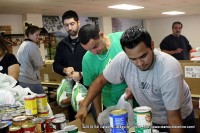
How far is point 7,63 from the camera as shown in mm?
1975

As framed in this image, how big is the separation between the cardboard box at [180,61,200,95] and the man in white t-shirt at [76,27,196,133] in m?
1.37

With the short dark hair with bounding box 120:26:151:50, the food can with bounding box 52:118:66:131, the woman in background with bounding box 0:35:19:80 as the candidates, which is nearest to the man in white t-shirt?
the short dark hair with bounding box 120:26:151:50

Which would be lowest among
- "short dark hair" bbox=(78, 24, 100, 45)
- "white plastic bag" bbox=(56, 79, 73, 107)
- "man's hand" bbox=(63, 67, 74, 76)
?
"white plastic bag" bbox=(56, 79, 73, 107)

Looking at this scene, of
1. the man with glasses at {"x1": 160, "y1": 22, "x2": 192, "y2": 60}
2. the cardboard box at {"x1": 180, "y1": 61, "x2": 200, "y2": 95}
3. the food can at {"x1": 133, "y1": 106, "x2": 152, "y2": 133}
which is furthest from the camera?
the man with glasses at {"x1": 160, "y1": 22, "x2": 192, "y2": 60}

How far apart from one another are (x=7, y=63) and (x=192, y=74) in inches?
84.3

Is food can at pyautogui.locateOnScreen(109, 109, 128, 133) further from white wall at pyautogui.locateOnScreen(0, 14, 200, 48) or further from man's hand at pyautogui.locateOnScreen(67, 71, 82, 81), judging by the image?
white wall at pyautogui.locateOnScreen(0, 14, 200, 48)

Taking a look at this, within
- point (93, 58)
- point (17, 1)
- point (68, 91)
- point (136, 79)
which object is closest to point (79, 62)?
point (68, 91)

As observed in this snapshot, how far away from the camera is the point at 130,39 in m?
1.25

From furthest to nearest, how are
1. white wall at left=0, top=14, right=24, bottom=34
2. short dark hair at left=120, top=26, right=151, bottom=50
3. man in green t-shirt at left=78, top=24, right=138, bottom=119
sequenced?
white wall at left=0, top=14, right=24, bottom=34 < man in green t-shirt at left=78, top=24, right=138, bottom=119 < short dark hair at left=120, top=26, right=151, bottom=50

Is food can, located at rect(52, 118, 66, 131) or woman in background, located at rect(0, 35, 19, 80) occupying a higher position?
woman in background, located at rect(0, 35, 19, 80)

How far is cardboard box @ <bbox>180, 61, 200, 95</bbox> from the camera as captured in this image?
2865 millimetres

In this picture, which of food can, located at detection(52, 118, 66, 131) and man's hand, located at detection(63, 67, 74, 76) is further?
man's hand, located at detection(63, 67, 74, 76)

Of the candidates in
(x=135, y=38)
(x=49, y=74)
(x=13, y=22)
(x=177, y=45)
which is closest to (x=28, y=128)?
(x=135, y=38)

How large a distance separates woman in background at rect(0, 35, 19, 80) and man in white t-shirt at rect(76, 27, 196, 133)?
0.73 m
